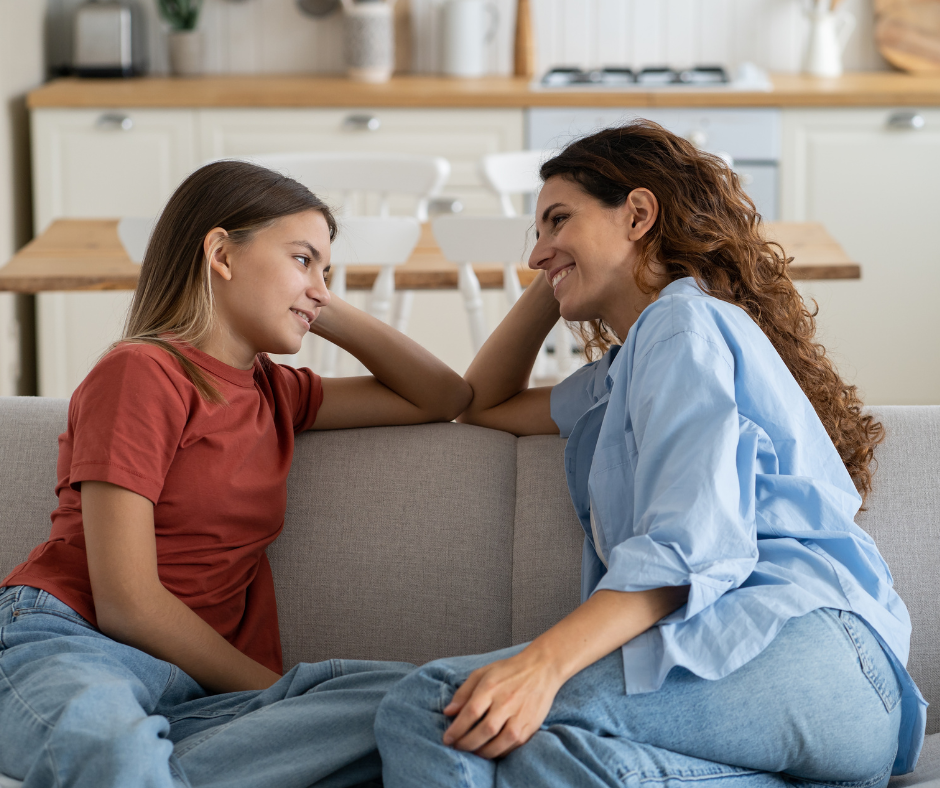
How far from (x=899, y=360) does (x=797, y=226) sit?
4.39 ft

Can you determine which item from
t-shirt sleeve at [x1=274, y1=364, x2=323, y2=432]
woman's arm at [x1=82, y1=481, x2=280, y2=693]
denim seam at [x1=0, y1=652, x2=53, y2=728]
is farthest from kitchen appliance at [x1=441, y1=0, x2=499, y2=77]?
denim seam at [x1=0, y1=652, x2=53, y2=728]

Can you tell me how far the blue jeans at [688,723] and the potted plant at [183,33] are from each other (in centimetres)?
345

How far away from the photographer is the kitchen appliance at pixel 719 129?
350 centimetres

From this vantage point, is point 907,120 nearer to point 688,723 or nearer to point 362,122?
point 362,122

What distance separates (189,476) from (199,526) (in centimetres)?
7

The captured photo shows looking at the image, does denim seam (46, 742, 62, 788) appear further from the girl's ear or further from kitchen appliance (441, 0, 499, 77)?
kitchen appliance (441, 0, 499, 77)

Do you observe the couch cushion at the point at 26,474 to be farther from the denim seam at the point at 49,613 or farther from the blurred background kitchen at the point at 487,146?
the blurred background kitchen at the point at 487,146

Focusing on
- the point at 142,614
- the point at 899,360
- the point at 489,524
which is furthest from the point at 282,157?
the point at 899,360

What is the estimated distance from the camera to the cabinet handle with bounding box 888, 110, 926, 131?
3.48m

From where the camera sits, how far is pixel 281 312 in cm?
141

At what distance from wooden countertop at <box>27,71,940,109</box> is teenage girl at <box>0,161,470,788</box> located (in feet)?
6.95

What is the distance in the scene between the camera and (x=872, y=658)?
1.10 metres

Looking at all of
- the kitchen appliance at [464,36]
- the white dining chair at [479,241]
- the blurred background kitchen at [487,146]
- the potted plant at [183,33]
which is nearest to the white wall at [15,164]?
the blurred background kitchen at [487,146]

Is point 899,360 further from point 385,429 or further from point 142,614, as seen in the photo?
point 142,614
